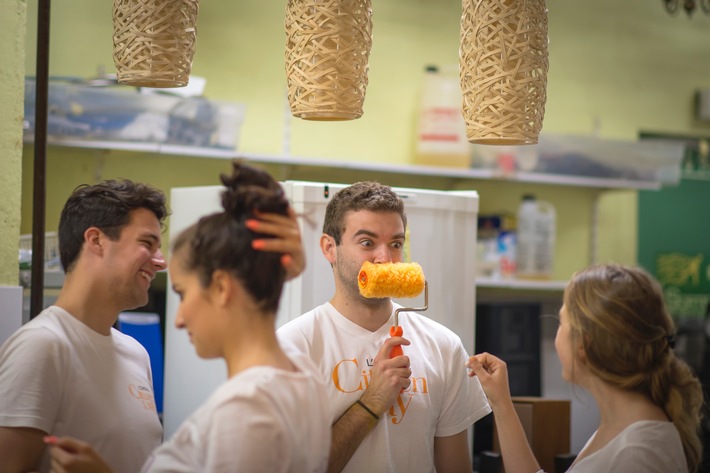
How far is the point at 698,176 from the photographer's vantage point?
518 centimetres

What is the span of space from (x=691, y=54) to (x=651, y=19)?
13.0 inches

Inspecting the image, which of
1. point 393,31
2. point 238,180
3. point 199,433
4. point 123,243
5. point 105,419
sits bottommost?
point 105,419

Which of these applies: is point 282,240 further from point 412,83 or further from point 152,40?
point 412,83

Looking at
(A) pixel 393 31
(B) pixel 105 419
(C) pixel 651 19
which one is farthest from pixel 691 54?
(B) pixel 105 419

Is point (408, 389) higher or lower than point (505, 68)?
lower

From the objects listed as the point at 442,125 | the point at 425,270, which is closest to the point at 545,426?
the point at 425,270

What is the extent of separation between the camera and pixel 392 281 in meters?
2.11

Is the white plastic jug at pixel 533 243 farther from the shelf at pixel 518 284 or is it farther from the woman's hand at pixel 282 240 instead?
the woman's hand at pixel 282 240

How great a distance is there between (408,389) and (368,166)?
6.17 feet

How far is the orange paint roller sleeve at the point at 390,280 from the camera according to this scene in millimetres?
2111

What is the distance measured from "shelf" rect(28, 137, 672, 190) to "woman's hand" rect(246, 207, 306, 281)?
6.96 ft

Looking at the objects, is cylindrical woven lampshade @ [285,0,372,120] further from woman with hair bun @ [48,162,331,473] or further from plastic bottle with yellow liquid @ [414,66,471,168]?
plastic bottle with yellow liquid @ [414,66,471,168]

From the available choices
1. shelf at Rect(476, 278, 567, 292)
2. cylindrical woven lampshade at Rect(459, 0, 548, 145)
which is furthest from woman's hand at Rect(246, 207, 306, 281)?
shelf at Rect(476, 278, 567, 292)

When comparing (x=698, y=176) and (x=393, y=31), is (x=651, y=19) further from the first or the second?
(x=393, y=31)
